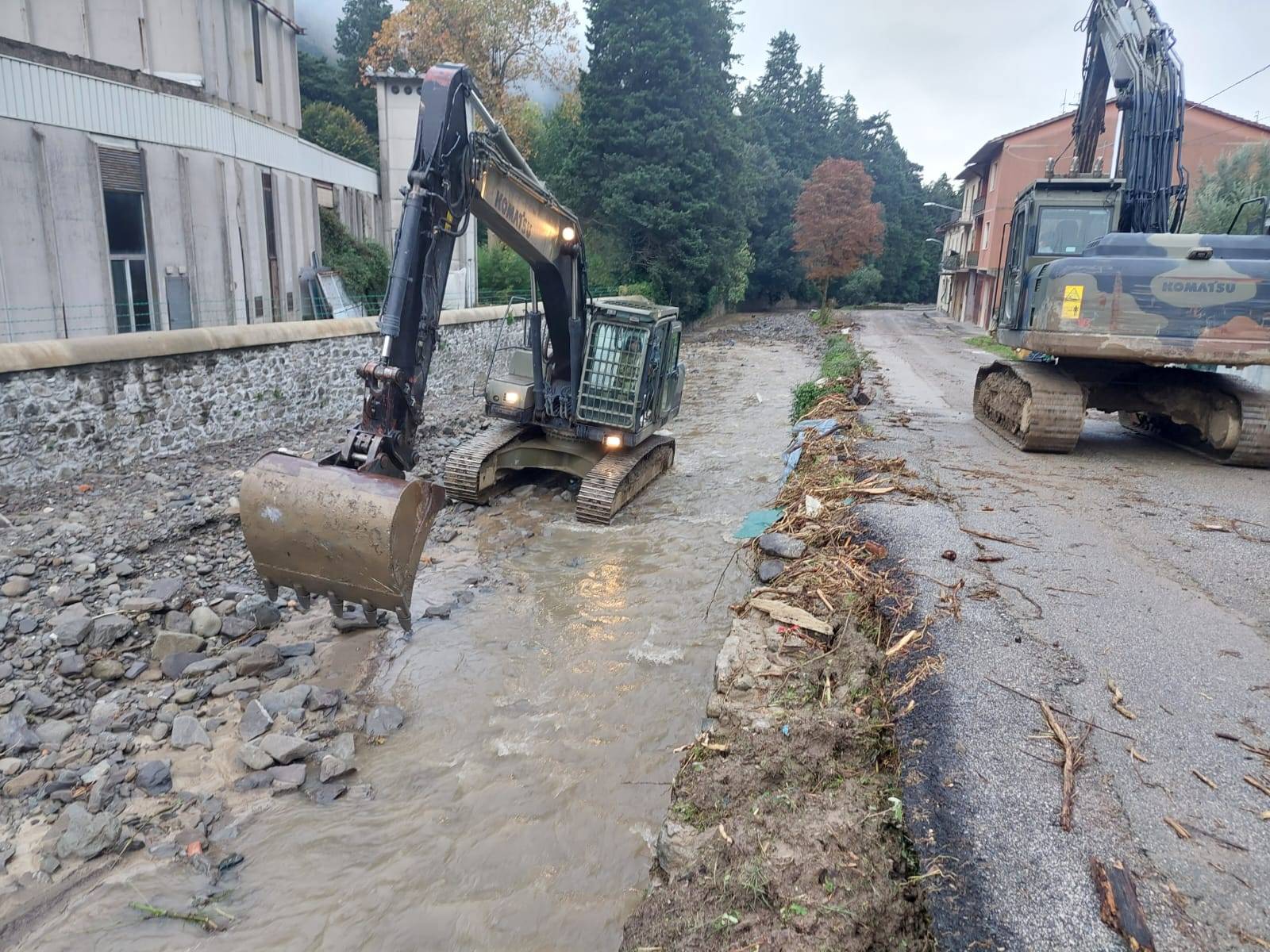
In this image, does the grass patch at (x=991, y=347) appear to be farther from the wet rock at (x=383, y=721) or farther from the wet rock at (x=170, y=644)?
the wet rock at (x=170, y=644)

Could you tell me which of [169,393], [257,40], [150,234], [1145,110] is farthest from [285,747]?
[257,40]

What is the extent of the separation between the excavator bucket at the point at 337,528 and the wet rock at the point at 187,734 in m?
1.05

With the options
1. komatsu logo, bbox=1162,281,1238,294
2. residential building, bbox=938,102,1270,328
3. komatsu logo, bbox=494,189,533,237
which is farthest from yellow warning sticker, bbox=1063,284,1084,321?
residential building, bbox=938,102,1270,328

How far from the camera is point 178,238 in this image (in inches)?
626

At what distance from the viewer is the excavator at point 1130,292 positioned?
346 inches

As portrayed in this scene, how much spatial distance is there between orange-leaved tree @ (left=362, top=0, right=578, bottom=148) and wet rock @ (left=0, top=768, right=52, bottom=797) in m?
28.9

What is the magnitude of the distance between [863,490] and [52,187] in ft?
43.9

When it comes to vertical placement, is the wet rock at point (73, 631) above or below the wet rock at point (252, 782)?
above

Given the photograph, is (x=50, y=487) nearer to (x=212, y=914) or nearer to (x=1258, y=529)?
(x=212, y=914)

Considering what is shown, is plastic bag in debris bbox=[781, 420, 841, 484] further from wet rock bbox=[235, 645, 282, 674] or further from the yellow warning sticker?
wet rock bbox=[235, 645, 282, 674]

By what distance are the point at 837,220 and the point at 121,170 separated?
35998 mm

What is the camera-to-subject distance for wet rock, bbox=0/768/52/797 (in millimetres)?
4770

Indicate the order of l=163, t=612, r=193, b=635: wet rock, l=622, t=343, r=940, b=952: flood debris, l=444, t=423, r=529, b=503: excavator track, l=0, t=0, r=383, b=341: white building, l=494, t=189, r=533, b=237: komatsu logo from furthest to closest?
l=0, t=0, r=383, b=341: white building → l=444, t=423, r=529, b=503: excavator track → l=494, t=189, r=533, b=237: komatsu logo → l=163, t=612, r=193, b=635: wet rock → l=622, t=343, r=940, b=952: flood debris

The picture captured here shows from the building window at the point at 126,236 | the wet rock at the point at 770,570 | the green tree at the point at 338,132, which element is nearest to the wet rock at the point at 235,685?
the wet rock at the point at 770,570
